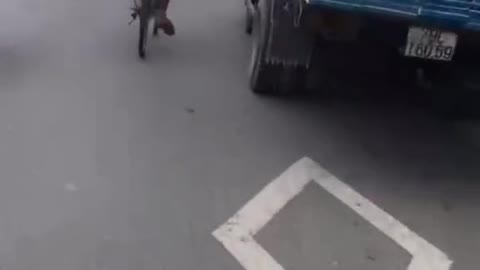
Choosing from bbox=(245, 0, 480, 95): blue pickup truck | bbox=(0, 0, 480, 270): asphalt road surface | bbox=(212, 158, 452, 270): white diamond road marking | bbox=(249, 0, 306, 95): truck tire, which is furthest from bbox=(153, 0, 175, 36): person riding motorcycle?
bbox=(212, 158, 452, 270): white diamond road marking

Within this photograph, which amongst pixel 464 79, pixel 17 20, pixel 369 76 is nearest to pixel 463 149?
pixel 464 79

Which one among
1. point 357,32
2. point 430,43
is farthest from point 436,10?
point 357,32

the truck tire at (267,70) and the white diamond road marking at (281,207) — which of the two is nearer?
the white diamond road marking at (281,207)

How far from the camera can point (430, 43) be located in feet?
18.6

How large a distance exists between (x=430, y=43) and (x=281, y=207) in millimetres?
1437

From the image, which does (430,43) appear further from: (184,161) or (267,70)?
(184,161)

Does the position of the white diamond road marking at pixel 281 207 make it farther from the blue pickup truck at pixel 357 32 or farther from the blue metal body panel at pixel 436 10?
the blue metal body panel at pixel 436 10

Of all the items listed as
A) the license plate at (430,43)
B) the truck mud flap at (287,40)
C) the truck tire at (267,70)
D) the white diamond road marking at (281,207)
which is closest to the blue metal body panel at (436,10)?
the license plate at (430,43)

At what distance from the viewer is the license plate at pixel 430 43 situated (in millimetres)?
5609

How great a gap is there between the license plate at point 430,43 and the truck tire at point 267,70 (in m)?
1.21

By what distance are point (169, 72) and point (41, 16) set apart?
205cm

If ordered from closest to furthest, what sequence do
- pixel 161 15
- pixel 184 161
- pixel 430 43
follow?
pixel 430 43, pixel 184 161, pixel 161 15

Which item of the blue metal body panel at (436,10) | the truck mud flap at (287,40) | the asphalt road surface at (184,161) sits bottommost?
the asphalt road surface at (184,161)

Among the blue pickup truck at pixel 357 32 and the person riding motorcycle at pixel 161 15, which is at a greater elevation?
the blue pickup truck at pixel 357 32
